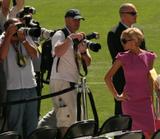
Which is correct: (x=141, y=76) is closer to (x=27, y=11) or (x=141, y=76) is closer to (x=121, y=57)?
(x=121, y=57)

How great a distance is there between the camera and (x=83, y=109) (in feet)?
36.6

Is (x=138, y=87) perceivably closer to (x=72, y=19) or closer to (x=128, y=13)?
(x=72, y=19)

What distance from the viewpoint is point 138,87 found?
407 inches

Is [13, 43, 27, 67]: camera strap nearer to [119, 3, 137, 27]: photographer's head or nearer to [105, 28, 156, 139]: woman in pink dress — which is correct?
[105, 28, 156, 139]: woman in pink dress

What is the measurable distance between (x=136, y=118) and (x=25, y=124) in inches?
59.0

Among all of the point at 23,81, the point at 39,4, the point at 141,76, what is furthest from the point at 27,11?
the point at 39,4

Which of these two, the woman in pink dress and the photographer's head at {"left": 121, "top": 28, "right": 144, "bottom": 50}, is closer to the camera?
the photographer's head at {"left": 121, "top": 28, "right": 144, "bottom": 50}

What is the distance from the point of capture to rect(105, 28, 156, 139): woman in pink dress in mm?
10320

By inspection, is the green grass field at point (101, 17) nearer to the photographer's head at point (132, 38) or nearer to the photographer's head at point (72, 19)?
the photographer's head at point (72, 19)

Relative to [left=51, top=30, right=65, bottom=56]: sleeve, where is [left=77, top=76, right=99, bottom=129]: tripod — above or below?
below

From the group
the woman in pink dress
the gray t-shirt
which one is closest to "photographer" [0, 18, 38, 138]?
the gray t-shirt

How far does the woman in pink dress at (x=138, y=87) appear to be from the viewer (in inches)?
406

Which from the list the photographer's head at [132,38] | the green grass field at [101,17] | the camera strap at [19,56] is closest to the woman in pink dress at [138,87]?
the photographer's head at [132,38]

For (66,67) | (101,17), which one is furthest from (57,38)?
(101,17)
